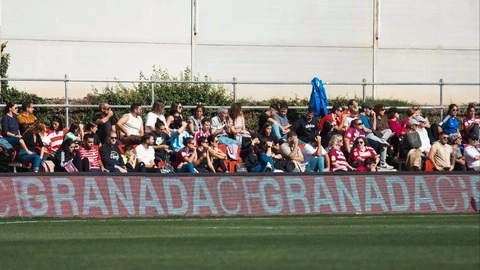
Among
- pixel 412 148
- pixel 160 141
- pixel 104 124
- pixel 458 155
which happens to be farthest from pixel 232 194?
pixel 458 155

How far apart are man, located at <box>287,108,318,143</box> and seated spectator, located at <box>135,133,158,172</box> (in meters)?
4.03

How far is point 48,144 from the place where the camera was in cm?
2400

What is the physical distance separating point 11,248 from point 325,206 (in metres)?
8.67

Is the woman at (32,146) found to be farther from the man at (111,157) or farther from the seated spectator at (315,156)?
the seated spectator at (315,156)

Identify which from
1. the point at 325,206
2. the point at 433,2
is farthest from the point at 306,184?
the point at 433,2

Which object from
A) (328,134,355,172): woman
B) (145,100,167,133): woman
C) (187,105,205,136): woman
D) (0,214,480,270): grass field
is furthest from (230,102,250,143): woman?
(0,214,480,270): grass field

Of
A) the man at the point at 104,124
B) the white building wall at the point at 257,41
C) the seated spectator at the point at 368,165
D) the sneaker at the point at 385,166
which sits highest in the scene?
the white building wall at the point at 257,41

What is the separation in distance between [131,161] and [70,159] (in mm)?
1291

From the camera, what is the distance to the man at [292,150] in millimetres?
24578

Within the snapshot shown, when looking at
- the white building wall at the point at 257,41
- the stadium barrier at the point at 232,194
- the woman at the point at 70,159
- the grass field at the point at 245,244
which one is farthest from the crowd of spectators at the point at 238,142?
the white building wall at the point at 257,41

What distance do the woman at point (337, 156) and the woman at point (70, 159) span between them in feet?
16.9

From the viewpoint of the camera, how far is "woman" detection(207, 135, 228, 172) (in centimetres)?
2422

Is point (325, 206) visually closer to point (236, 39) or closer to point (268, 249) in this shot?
point (268, 249)

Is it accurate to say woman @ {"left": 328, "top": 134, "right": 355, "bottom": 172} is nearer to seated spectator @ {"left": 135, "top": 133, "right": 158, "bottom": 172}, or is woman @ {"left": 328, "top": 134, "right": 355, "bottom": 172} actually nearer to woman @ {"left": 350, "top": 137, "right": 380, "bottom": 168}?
woman @ {"left": 350, "top": 137, "right": 380, "bottom": 168}
